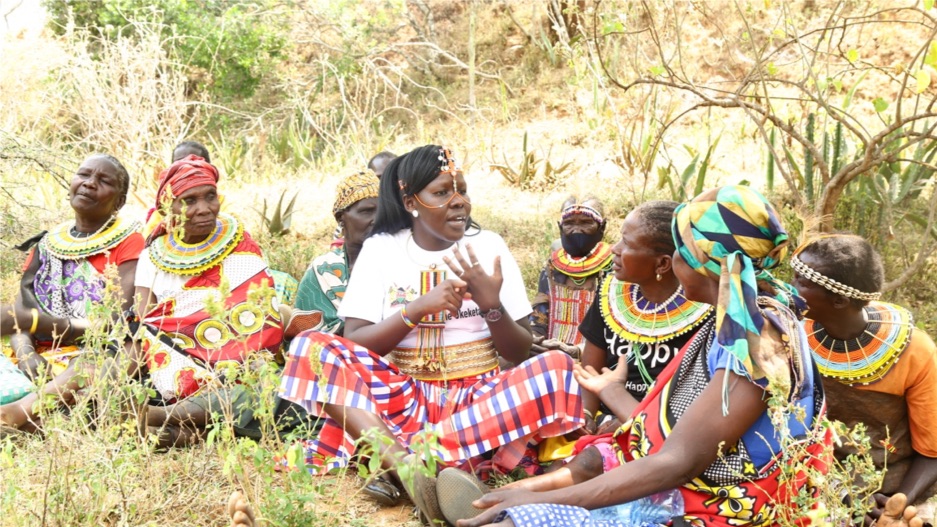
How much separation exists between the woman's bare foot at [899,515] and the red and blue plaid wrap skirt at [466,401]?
1.20 m

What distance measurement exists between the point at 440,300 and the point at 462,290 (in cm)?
12

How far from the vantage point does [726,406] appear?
2.31 meters

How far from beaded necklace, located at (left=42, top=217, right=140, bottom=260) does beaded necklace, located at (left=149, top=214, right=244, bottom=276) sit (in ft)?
1.11

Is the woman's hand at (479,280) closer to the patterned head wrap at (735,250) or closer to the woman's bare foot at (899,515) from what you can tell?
the patterned head wrap at (735,250)

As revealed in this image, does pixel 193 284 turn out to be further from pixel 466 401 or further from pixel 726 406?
pixel 726 406

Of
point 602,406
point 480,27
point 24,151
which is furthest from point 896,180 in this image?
point 480,27

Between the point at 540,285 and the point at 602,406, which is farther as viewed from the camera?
the point at 540,285

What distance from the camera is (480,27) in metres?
15.3

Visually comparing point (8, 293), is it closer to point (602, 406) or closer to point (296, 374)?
point (296, 374)

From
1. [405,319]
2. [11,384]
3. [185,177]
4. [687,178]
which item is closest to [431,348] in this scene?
[405,319]

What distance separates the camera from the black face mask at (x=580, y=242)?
15.7 ft

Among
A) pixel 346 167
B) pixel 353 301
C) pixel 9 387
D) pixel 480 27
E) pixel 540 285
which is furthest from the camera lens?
pixel 480 27

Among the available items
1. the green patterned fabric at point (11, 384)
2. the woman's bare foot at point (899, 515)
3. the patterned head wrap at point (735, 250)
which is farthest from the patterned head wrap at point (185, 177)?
the woman's bare foot at point (899, 515)

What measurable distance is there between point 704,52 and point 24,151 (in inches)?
357
